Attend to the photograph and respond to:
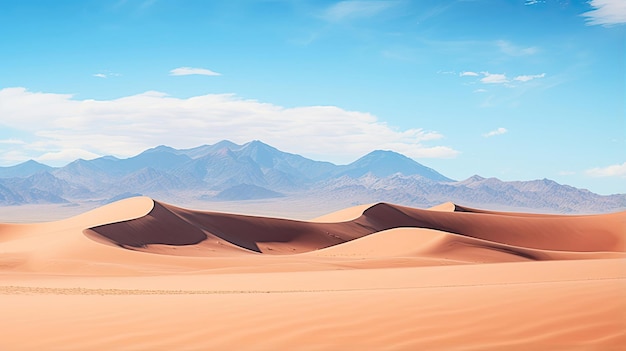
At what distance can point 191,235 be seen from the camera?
50875 mm

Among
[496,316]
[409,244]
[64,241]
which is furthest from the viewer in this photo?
[409,244]

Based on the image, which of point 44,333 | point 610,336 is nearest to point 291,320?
point 44,333

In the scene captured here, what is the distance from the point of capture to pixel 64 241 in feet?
121

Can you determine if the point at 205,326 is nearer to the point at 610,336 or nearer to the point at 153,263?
the point at 610,336

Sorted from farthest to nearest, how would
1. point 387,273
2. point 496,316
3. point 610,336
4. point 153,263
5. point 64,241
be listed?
point 64,241 < point 153,263 < point 387,273 < point 496,316 < point 610,336

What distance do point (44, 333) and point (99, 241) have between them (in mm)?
32044

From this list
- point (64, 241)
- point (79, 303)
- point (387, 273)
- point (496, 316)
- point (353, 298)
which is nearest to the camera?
point (496, 316)

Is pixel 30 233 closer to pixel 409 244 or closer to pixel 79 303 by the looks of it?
pixel 409 244

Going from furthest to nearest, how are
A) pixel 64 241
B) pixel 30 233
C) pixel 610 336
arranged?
1. pixel 30 233
2. pixel 64 241
3. pixel 610 336

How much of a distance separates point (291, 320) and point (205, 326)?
0.99m

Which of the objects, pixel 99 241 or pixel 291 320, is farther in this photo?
pixel 99 241

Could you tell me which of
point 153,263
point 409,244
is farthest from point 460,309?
point 409,244

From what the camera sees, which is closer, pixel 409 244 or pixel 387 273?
pixel 387 273

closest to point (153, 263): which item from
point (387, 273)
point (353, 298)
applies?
point (387, 273)
